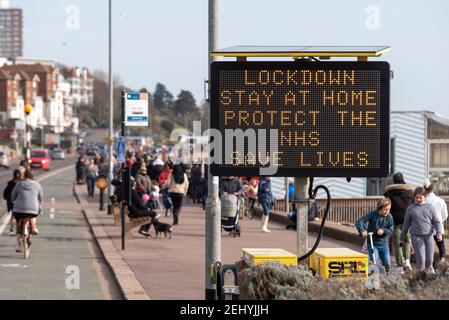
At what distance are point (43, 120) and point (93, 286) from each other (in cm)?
16109

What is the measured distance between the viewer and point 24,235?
66.7ft

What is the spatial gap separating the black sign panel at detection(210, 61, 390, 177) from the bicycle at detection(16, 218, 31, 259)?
974 cm

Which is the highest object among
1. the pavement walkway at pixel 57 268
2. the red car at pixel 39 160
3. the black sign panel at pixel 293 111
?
the black sign panel at pixel 293 111

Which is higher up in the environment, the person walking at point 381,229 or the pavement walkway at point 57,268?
the person walking at point 381,229

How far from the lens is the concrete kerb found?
14.8 meters

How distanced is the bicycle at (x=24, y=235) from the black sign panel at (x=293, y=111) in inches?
384

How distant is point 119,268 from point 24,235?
9.85 ft

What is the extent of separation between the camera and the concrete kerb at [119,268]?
1477 cm

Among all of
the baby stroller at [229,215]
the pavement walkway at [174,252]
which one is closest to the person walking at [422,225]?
the pavement walkway at [174,252]

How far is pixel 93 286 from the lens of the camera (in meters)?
16.2

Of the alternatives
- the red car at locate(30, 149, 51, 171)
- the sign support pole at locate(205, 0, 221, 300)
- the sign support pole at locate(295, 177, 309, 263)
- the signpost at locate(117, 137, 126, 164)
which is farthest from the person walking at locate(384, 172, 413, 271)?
the red car at locate(30, 149, 51, 171)

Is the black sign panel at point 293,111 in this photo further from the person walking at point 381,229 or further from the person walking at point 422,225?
the person walking at point 422,225

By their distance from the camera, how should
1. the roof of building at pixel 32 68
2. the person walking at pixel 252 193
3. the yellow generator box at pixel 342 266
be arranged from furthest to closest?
the roof of building at pixel 32 68 → the person walking at pixel 252 193 → the yellow generator box at pixel 342 266
